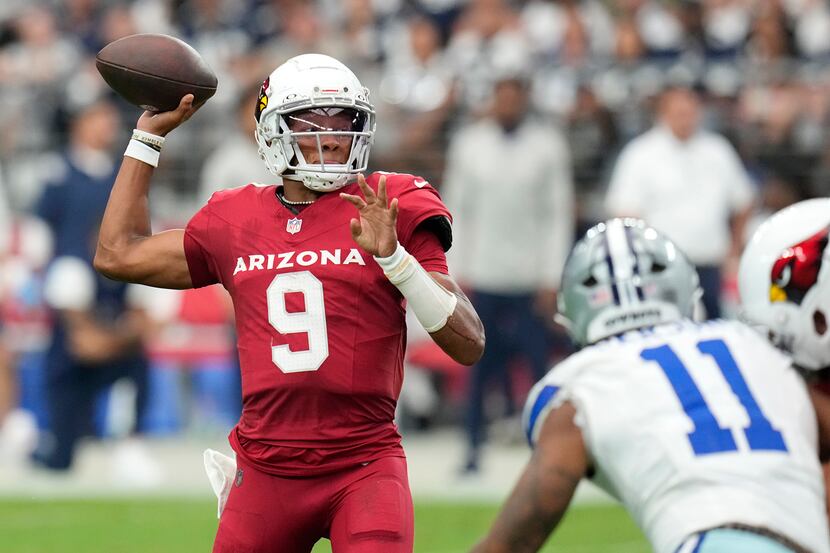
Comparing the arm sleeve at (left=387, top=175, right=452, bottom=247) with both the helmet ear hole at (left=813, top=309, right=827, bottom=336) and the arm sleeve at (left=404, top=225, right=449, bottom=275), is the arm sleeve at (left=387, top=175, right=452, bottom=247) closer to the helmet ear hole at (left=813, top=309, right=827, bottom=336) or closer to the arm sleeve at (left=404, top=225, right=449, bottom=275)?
the arm sleeve at (left=404, top=225, right=449, bottom=275)

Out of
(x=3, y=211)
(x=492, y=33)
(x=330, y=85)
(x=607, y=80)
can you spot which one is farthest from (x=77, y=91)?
(x=330, y=85)

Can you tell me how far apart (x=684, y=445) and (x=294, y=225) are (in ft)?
4.73

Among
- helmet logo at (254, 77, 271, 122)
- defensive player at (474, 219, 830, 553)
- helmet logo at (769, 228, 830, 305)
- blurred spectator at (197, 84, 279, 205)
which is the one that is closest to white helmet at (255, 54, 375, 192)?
helmet logo at (254, 77, 271, 122)

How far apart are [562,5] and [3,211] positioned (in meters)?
4.75

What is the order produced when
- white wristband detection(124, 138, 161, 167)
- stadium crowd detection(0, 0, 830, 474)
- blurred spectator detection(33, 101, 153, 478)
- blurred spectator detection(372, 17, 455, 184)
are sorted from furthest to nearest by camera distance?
blurred spectator detection(372, 17, 455, 184), stadium crowd detection(0, 0, 830, 474), blurred spectator detection(33, 101, 153, 478), white wristband detection(124, 138, 161, 167)

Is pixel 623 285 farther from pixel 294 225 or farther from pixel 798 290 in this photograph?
pixel 294 225

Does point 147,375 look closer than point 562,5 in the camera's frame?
Yes

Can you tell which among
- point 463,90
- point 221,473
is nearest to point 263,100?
point 221,473

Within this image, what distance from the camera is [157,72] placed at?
4.30 m

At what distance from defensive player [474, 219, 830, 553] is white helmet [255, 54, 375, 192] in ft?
3.71

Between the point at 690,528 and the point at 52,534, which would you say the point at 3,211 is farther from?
the point at 690,528

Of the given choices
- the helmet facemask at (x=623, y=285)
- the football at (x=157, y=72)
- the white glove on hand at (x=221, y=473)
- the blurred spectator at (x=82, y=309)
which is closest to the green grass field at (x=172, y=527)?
the blurred spectator at (x=82, y=309)

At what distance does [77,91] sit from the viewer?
12078 millimetres

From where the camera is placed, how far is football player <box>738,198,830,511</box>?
3.35 metres
